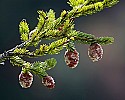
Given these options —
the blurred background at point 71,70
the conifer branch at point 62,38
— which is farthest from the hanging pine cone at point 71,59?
the blurred background at point 71,70

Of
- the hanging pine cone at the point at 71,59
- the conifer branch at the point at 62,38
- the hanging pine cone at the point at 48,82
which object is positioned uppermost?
the conifer branch at the point at 62,38

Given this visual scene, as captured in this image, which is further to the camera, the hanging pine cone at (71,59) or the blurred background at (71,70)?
the blurred background at (71,70)

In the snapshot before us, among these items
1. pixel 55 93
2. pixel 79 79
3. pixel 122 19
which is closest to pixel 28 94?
pixel 55 93

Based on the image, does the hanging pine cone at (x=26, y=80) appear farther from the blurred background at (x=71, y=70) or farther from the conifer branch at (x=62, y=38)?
the blurred background at (x=71, y=70)

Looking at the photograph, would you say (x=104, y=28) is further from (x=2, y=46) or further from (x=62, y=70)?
(x=2, y=46)

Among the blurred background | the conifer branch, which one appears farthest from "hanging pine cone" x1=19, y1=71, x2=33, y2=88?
the blurred background

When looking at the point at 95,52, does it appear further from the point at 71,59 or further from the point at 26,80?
the point at 26,80

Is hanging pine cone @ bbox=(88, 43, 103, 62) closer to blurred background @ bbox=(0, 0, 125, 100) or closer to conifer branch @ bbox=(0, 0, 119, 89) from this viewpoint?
conifer branch @ bbox=(0, 0, 119, 89)
